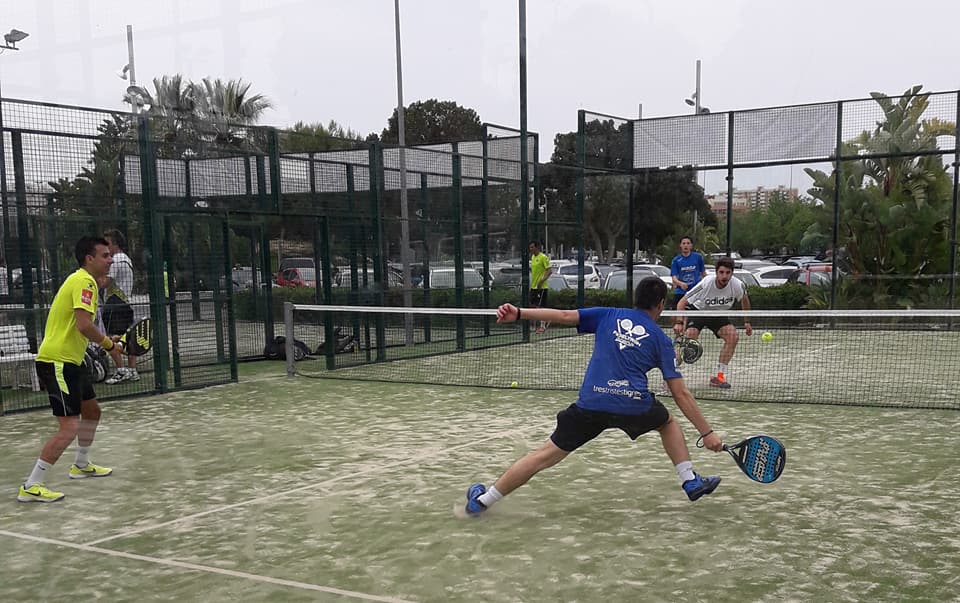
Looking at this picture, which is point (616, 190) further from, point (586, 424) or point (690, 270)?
point (586, 424)

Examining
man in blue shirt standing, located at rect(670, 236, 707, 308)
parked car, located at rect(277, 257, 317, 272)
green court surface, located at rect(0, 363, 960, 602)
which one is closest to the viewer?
green court surface, located at rect(0, 363, 960, 602)

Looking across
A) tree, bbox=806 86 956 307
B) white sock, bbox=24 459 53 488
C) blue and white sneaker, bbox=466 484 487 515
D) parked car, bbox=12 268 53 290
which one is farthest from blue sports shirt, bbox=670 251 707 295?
white sock, bbox=24 459 53 488

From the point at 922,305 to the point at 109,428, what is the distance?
48.7 feet

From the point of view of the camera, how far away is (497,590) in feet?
14.0

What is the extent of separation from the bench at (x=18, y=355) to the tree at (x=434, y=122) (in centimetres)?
3892

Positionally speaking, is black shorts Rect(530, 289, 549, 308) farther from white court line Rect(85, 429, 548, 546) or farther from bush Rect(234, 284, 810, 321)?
white court line Rect(85, 429, 548, 546)

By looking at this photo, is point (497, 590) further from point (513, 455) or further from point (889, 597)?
point (513, 455)

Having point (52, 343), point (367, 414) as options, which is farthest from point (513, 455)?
point (52, 343)

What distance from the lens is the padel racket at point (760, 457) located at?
5.37 m

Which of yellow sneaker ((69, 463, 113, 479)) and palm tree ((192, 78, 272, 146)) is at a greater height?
palm tree ((192, 78, 272, 146))

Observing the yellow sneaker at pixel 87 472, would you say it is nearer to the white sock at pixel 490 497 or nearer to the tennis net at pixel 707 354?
the white sock at pixel 490 497

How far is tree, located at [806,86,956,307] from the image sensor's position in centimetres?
1730

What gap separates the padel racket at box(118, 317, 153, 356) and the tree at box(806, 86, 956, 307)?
1296cm

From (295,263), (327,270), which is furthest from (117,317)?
(295,263)
